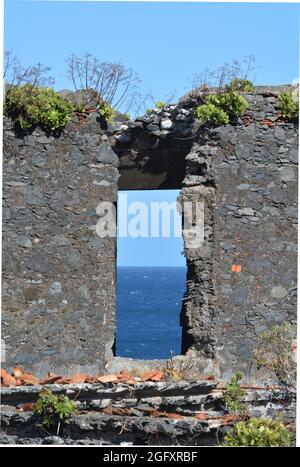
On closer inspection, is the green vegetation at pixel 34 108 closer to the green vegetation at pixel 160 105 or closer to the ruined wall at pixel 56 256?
the ruined wall at pixel 56 256

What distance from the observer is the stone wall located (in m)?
11.1

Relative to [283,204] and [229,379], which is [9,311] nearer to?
[229,379]

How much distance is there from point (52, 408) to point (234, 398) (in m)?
2.07

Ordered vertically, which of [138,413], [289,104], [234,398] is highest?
[289,104]

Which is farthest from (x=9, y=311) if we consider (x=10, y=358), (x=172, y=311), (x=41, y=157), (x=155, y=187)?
(x=172, y=311)

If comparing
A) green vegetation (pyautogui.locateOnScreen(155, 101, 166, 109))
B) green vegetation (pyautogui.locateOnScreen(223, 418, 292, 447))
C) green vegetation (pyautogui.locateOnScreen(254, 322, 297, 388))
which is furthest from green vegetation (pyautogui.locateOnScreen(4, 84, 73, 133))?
green vegetation (pyautogui.locateOnScreen(223, 418, 292, 447))

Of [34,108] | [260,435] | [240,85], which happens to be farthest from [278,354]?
[34,108]

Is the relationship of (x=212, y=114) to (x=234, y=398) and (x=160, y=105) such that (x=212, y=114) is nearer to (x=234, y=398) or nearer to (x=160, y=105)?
(x=160, y=105)

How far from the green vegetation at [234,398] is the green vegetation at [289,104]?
10.9 ft

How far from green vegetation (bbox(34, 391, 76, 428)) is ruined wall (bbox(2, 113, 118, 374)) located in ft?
2.81

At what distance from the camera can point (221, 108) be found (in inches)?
449

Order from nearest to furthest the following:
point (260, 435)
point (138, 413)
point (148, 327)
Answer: point (260, 435) → point (138, 413) → point (148, 327)

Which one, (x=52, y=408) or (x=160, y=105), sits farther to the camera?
(x=160, y=105)
